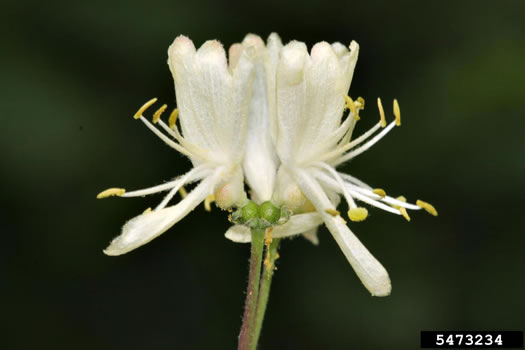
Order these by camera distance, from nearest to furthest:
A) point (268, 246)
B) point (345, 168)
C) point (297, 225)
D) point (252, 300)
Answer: point (252, 300)
point (268, 246)
point (297, 225)
point (345, 168)

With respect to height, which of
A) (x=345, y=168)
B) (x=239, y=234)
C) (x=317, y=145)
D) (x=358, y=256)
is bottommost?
(x=358, y=256)

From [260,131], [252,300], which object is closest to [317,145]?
[260,131]

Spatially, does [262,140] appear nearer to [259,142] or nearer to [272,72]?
[259,142]

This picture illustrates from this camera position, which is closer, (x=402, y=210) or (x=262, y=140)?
(x=402, y=210)

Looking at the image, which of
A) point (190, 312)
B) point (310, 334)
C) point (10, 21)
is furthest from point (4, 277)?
point (310, 334)

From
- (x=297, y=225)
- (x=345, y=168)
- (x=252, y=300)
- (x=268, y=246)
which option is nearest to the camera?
(x=252, y=300)

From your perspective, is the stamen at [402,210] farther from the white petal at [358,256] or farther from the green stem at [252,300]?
the green stem at [252,300]

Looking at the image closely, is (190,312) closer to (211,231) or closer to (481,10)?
(211,231)
